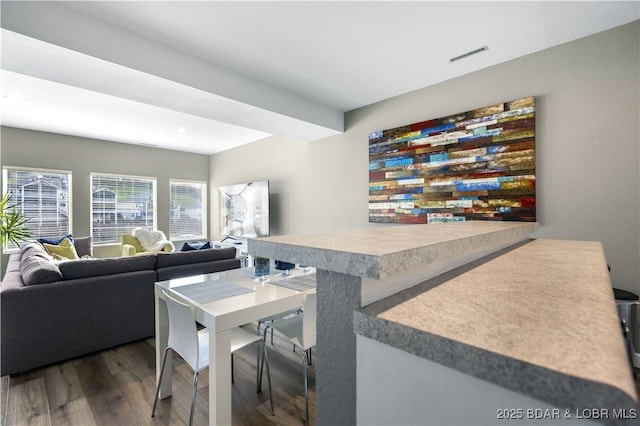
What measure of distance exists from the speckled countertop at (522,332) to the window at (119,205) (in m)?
6.30

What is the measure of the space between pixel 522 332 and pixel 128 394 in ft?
7.83

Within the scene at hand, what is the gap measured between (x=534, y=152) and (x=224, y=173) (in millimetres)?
5343

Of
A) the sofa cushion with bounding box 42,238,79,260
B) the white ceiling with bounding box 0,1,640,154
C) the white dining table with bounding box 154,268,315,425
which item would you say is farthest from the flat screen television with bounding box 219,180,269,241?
the white dining table with bounding box 154,268,315,425

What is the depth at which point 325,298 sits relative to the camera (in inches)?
26.5

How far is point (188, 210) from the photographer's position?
6.39 metres

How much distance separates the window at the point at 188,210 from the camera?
6.16 meters

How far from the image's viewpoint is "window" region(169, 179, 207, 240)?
20.2 ft

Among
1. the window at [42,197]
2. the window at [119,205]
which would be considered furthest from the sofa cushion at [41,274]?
the window at [119,205]

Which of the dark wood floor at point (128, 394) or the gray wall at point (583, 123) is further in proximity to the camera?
the gray wall at point (583, 123)

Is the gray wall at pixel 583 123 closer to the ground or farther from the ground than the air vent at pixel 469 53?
closer to the ground

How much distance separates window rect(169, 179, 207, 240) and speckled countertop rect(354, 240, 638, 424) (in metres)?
6.41

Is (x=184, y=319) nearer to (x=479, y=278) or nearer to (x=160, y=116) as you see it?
(x=479, y=278)

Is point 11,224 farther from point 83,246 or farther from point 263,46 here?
point 263,46

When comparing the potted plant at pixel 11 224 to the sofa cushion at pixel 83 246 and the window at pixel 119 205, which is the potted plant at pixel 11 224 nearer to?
the sofa cushion at pixel 83 246
